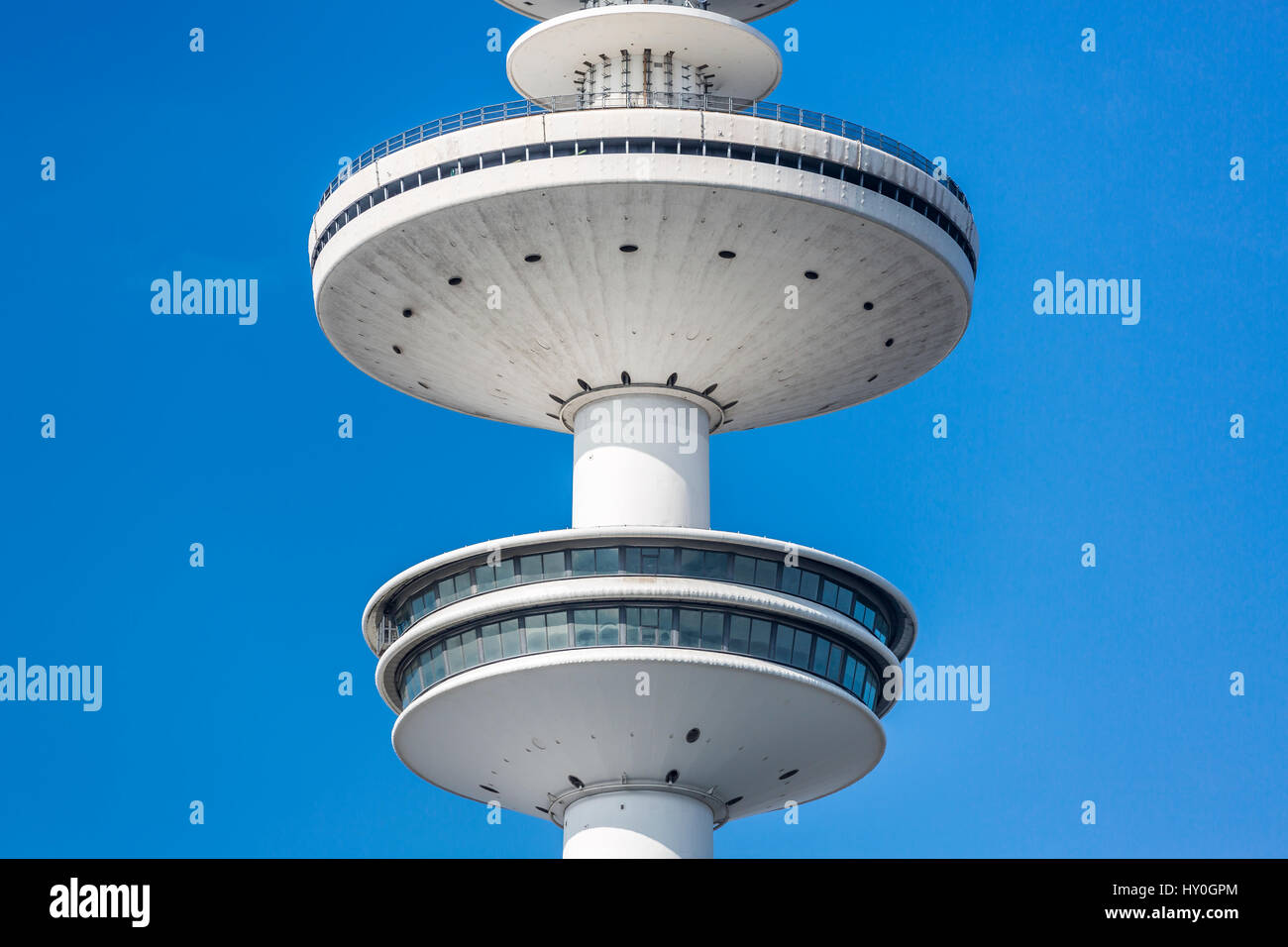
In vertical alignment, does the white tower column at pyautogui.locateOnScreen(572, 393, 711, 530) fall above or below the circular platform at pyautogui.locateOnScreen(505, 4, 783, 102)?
below

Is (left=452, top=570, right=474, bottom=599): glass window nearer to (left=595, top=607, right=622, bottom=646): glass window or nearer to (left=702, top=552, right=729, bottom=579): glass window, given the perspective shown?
(left=595, top=607, right=622, bottom=646): glass window

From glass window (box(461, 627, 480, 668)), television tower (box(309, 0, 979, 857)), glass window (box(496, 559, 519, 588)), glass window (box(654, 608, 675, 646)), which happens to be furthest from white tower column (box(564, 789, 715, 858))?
glass window (box(496, 559, 519, 588))

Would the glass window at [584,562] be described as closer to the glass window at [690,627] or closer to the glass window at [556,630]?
the glass window at [556,630]
